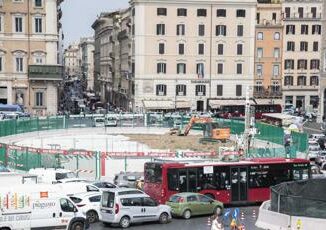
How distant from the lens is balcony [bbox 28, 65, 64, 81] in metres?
74.8

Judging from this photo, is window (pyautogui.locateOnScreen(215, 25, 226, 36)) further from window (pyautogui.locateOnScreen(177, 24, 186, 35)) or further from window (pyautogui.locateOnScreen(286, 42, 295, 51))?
window (pyautogui.locateOnScreen(286, 42, 295, 51))

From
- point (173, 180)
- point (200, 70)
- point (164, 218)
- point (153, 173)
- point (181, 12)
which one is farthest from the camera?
point (200, 70)

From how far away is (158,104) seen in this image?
85188mm

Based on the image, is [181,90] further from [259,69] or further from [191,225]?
[191,225]

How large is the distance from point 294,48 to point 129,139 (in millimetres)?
41293

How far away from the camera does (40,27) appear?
75.3m

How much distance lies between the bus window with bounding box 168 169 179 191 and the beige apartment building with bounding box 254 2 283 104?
204 ft

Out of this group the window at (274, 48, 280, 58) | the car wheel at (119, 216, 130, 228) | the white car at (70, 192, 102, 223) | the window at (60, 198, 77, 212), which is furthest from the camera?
the window at (274, 48, 280, 58)

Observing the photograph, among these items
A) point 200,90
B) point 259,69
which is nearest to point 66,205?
point 200,90

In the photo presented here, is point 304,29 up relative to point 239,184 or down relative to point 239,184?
up

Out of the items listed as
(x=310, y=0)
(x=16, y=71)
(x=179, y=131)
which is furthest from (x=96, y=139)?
(x=310, y=0)

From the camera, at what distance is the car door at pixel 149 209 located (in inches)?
1033

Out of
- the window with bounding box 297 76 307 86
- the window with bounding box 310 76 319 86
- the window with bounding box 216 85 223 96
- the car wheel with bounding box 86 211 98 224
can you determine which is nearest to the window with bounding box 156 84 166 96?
the window with bounding box 216 85 223 96

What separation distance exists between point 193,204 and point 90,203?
4.21m
